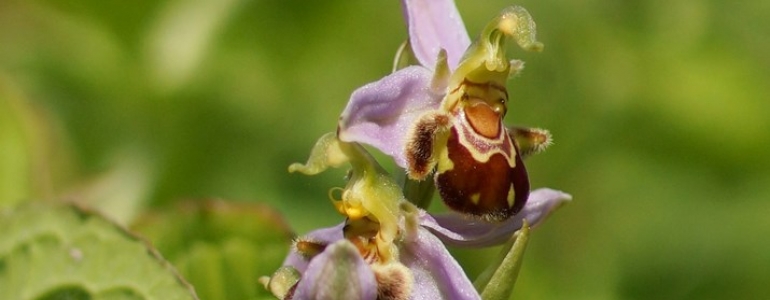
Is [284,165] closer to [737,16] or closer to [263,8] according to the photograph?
[263,8]

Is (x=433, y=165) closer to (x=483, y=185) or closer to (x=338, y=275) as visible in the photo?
(x=483, y=185)

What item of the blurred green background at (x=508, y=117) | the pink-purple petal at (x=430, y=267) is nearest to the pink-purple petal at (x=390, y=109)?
the pink-purple petal at (x=430, y=267)

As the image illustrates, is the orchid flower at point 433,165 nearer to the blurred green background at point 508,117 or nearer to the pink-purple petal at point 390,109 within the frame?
the pink-purple petal at point 390,109

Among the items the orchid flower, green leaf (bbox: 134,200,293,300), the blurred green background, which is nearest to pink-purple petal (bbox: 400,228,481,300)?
the orchid flower

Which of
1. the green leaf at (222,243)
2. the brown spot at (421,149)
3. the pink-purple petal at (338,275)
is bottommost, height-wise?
the green leaf at (222,243)

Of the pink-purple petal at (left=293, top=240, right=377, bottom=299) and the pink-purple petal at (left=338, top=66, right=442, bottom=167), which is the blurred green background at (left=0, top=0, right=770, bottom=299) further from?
the pink-purple petal at (left=293, top=240, right=377, bottom=299)
